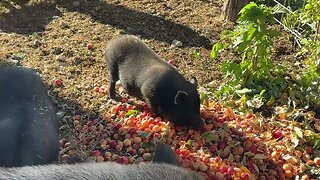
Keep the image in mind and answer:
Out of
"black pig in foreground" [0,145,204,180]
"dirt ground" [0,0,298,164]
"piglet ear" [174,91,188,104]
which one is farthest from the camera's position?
"dirt ground" [0,0,298,164]

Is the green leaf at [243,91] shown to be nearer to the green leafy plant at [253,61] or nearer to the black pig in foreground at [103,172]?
the green leafy plant at [253,61]

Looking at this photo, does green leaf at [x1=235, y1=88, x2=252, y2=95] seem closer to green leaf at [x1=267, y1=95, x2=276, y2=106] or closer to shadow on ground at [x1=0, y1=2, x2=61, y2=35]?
green leaf at [x1=267, y1=95, x2=276, y2=106]

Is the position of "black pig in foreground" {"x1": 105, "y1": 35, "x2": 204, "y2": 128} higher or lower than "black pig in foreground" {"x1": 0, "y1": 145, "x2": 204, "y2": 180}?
lower

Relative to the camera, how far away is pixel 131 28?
7.21 meters

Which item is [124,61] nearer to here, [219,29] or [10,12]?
[219,29]

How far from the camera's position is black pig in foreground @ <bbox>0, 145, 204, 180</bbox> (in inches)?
111

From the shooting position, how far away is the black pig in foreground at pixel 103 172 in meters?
2.83

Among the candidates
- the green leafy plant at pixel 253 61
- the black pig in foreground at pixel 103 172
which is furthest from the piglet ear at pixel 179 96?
the black pig in foreground at pixel 103 172

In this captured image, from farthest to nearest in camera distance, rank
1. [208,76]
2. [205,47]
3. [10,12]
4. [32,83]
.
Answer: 1. [10,12]
2. [205,47]
3. [208,76]
4. [32,83]

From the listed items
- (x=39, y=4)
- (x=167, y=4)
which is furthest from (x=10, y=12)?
(x=167, y=4)

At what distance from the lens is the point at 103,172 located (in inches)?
113

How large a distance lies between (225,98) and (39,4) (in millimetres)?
3094

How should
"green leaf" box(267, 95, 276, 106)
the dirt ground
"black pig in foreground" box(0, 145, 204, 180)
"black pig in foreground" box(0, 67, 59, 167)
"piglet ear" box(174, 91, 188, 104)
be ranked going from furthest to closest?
the dirt ground → "green leaf" box(267, 95, 276, 106) → "piglet ear" box(174, 91, 188, 104) → "black pig in foreground" box(0, 67, 59, 167) → "black pig in foreground" box(0, 145, 204, 180)

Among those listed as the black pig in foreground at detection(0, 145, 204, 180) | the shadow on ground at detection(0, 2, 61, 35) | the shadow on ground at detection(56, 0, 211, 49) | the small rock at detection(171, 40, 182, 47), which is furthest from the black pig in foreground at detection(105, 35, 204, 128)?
the black pig in foreground at detection(0, 145, 204, 180)
